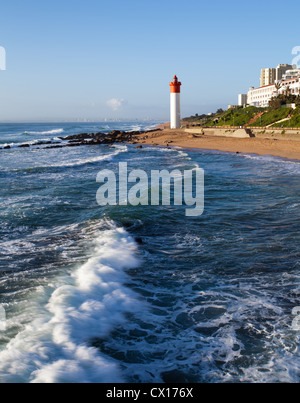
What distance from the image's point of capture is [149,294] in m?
5.80

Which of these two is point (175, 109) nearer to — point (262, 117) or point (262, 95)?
point (262, 117)

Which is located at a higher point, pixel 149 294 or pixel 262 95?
pixel 262 95

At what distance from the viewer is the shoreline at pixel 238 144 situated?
27.0 meters

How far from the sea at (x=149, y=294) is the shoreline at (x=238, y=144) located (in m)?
16.7

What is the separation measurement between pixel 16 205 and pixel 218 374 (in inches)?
389

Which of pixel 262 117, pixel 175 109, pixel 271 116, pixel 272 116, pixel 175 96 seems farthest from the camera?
pixel 175 109

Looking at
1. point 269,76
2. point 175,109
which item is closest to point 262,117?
point 175,109

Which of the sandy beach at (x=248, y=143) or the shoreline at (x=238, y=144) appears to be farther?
the sandy beach at (x=248, y=143)

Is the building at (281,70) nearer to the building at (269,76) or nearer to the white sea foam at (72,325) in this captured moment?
the building at (269,76)

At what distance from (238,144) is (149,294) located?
3023 cm

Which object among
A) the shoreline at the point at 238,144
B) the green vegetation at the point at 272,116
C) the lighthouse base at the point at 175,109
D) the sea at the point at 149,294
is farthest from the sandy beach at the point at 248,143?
the sea at the point at 149,294

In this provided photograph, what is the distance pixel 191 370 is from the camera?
13.2ft

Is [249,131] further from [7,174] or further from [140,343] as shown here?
[140,343]

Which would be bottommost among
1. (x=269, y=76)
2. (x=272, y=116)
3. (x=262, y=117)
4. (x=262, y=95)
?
(x=272, y=116)
